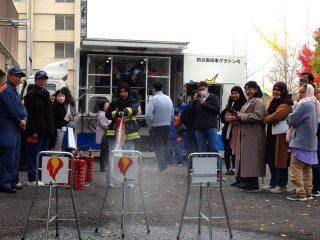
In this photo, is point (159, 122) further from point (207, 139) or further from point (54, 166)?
point (54, 166)

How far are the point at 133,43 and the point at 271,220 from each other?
9.48m

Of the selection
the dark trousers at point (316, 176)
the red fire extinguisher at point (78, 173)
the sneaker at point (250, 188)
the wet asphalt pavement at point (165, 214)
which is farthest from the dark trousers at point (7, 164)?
the dark trousers at point (316, 176)

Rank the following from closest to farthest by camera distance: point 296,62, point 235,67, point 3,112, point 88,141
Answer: point 3,112 → point 88,141 → point 235,67 → point 296,62

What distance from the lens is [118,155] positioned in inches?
262

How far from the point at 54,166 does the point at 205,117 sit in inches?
228

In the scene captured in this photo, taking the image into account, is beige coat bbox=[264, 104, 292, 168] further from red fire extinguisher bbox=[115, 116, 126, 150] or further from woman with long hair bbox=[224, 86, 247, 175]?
red fire extinguisher bbox=[115, 116, 126, 150]

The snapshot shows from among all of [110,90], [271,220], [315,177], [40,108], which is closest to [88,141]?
[110,90]

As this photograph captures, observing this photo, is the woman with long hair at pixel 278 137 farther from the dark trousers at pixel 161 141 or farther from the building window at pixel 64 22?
the building window at pixel 64 22

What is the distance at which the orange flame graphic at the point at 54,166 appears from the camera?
242 inches

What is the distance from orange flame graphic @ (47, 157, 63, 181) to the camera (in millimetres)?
6145

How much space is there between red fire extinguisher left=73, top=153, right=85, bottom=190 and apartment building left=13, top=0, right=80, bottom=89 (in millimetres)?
55304

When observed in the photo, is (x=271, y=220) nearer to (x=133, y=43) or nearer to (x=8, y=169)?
(x=8, y=169)

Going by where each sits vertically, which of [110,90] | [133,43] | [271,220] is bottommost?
[271,220]

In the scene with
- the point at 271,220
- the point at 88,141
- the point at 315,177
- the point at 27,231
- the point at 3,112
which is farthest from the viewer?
the point at 88,141
